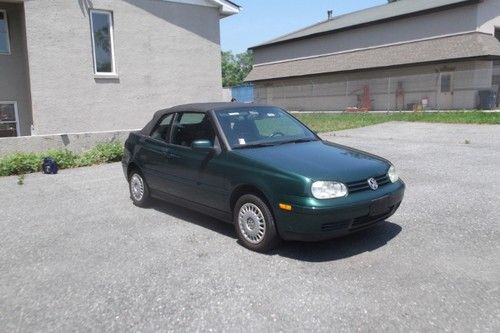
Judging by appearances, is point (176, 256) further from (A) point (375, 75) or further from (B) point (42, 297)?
(A) point (375, 75)

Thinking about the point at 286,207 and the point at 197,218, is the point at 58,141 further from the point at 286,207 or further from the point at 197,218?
the point at 286,207

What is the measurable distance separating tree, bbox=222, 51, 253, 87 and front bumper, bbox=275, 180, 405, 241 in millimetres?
71073

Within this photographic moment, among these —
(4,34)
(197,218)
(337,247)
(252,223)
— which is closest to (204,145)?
(252,223)

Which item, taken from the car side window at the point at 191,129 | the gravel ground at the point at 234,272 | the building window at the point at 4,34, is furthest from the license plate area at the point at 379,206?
the building window at the point at 4,34

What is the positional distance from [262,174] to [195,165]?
1150 mm

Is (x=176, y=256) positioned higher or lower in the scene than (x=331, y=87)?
lower

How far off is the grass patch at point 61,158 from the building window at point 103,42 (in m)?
2.94

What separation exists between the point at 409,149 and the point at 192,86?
23.5ft

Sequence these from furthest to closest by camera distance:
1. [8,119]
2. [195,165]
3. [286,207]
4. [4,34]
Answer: [8,119] → [4,34] → [195,165] → [286,207]

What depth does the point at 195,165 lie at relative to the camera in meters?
5.48

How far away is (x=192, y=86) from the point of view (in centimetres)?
1507

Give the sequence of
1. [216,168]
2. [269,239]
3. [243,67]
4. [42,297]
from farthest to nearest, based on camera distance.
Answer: [243,67], [216,168], [269,239], [42,297]

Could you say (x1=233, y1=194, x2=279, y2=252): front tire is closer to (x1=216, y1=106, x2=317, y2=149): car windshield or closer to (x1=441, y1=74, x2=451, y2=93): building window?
(x1=216, y1=106, x2=317, y2=149): car windshield

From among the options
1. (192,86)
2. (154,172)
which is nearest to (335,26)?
(192,86)
